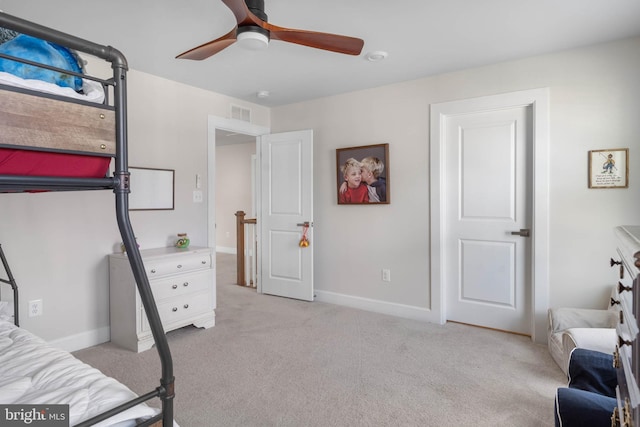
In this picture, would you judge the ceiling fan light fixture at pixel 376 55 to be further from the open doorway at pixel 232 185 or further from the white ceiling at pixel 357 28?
the open doorway at pixel 232 185

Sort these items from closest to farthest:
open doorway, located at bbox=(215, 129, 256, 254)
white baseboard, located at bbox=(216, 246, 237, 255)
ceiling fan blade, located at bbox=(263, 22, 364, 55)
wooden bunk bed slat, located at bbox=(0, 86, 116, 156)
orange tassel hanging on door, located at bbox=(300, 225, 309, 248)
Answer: wooden bunk bed slat, located at bbox=(0, 86, 116, 156) → ceiling fan blade, located at bbox=(263, 22, 364, 55) → orange tassel hanging on door, located at bbox=(300, 225, 309, 248) → open doorway, located at bbox=(215, 129, 256, 254) → white baseboard, located at bbox=(216, 246, 237, 255)

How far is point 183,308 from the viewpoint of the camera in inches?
124

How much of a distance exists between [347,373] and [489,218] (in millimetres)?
1916

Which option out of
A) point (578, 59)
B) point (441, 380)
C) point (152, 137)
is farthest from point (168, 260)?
point (578, 59)

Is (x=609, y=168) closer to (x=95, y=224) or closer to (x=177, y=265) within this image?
(x=177, y=265)

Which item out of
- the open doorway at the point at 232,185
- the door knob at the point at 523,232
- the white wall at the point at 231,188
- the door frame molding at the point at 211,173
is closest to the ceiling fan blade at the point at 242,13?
the door frame molding at the point at 211,173

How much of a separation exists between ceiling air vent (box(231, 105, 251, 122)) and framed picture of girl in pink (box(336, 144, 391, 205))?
1200 mm

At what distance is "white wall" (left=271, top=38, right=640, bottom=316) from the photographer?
2719 millimetres

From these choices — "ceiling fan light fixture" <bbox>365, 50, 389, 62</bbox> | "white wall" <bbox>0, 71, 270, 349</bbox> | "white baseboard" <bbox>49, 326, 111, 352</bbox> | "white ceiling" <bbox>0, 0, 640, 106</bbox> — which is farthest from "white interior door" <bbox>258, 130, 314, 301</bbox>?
"white baseboard" <bbox>49, 326, 111, 352</bbox>

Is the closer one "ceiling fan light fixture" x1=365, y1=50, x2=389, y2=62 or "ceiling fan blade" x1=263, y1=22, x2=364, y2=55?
"ceiling fan blade" x1=263, y1=22, x2=364, y2=55

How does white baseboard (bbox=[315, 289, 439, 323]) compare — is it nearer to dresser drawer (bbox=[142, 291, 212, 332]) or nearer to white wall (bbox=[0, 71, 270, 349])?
dresser drawer (bbox=[142, 291, 212, 332])

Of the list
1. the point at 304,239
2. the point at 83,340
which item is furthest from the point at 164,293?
the point at 304,239

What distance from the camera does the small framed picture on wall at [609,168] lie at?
2666mm

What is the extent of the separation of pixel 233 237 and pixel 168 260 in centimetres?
488
